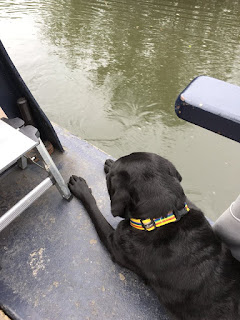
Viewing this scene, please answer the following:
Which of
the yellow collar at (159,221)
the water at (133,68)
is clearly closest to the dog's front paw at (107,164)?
the yellow collar at (159,221)

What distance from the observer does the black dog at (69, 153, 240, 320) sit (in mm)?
1400

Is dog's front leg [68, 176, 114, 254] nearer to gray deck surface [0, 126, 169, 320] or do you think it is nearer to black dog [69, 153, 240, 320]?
gray deck surface [0, 126, 169, 320]

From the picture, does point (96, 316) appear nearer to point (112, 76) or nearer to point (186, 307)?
point (186, 307)

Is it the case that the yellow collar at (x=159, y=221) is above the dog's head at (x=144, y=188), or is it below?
below

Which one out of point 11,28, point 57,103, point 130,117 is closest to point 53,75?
point 57,103

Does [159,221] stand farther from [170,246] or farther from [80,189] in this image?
[80,189]

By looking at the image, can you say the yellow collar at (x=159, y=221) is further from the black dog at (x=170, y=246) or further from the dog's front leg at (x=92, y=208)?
the dog's front leg at (x=92, y=208)

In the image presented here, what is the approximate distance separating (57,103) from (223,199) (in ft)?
11.4

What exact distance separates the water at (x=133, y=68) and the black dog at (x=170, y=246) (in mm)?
1916

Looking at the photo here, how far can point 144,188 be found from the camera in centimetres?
153

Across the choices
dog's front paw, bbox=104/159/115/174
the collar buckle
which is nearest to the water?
dog's front paw, bbox=104/159/115/174

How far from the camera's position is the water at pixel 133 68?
4004 mm

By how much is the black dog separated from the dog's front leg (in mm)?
174

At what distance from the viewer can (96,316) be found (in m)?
1.56
